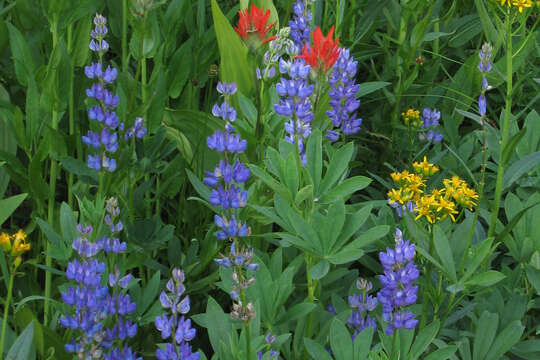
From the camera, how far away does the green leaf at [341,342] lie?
123cm

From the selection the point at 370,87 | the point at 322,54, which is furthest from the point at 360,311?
the point at 370,87

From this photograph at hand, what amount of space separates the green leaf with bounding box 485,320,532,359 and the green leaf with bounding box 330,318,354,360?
0.32 metres

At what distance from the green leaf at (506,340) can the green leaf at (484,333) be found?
0.01 m

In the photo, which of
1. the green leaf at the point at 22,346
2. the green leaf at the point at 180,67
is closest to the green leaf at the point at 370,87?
the green leaf at the point at 180,67

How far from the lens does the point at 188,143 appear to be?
1.90 m

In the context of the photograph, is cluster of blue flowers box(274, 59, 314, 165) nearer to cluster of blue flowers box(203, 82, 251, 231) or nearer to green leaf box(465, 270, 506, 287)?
cluster of blue flowers box(203, 82, 251, 231)

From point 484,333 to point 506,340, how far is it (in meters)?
0.04

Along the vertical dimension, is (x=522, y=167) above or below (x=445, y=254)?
above

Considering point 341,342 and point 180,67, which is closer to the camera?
point 341,342

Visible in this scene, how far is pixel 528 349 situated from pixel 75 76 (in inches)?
52.6

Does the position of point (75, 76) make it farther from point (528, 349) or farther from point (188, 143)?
point (528, 349)

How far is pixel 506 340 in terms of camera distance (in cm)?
136

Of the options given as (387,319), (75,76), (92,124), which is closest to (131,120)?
(92,124)

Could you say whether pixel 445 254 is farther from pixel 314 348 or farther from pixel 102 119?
pixel 102 119
